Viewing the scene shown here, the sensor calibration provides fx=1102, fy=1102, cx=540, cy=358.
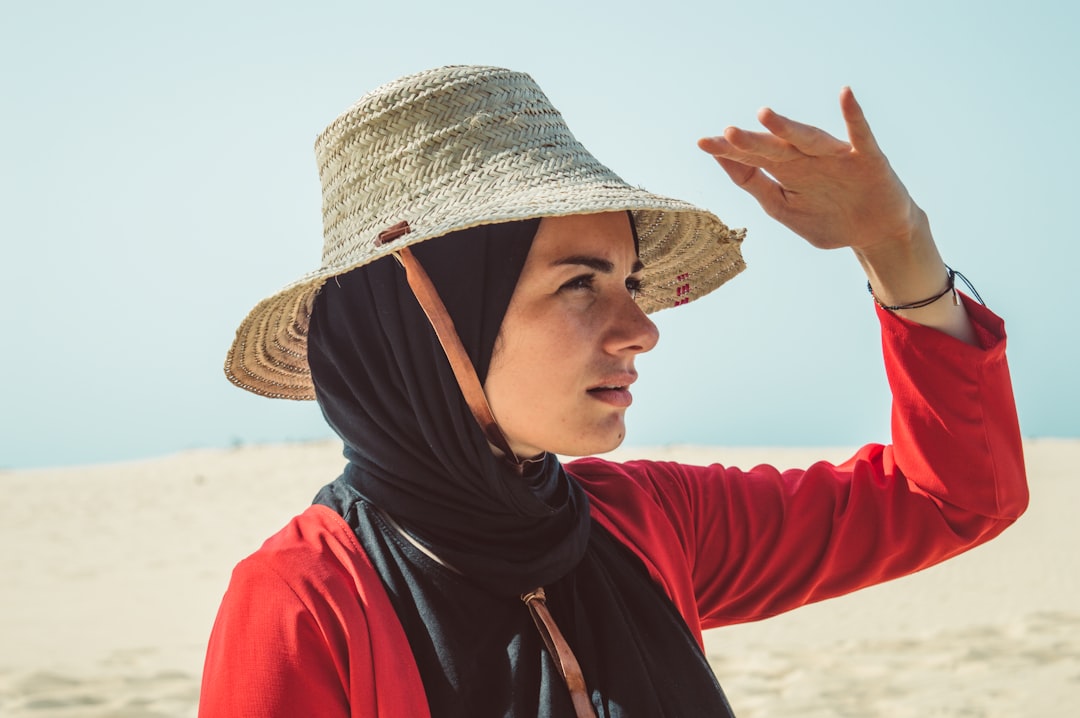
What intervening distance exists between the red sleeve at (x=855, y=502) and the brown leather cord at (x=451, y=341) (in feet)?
1.54

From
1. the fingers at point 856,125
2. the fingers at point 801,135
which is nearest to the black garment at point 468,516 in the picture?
the fingers at point 801,135

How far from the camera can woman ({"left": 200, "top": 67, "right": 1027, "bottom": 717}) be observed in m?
1.90

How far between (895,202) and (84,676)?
20.7ft

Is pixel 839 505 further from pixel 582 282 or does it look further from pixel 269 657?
pixel 269 657

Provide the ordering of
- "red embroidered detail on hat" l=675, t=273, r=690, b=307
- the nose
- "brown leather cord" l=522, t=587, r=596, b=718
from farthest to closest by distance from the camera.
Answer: "red embroidered detail on hat" l=675, t=273, r=690, b=307
the nose
"brown leather cord" l=522, t=587, r=596, b=718

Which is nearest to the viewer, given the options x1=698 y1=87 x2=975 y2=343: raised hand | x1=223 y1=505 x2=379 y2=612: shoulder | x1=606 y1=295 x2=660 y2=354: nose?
x1=223 y1=505 x2=379 y2=612: shoulder

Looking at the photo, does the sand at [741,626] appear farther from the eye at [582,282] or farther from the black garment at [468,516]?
the eye at [582,282]

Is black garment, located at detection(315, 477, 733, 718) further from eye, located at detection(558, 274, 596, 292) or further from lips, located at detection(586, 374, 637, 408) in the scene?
eye, located at detection(558, 274, 596, 292)

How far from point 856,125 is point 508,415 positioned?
0.89 meters

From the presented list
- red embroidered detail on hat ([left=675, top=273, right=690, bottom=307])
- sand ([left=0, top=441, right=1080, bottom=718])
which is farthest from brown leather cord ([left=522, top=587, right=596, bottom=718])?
sand ([left=0, top=441, right=1080, bottom=718])

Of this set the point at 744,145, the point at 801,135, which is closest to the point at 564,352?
the point at 744,145

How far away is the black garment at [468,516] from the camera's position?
6.52 ft

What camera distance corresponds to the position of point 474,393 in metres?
2.05

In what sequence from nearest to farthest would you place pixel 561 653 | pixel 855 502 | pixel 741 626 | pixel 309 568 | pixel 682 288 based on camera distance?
1. pixel 309 568
2. pixel 561 653
3. pixel 855 502
4. pixel 682 288
5. pixel 741 626
